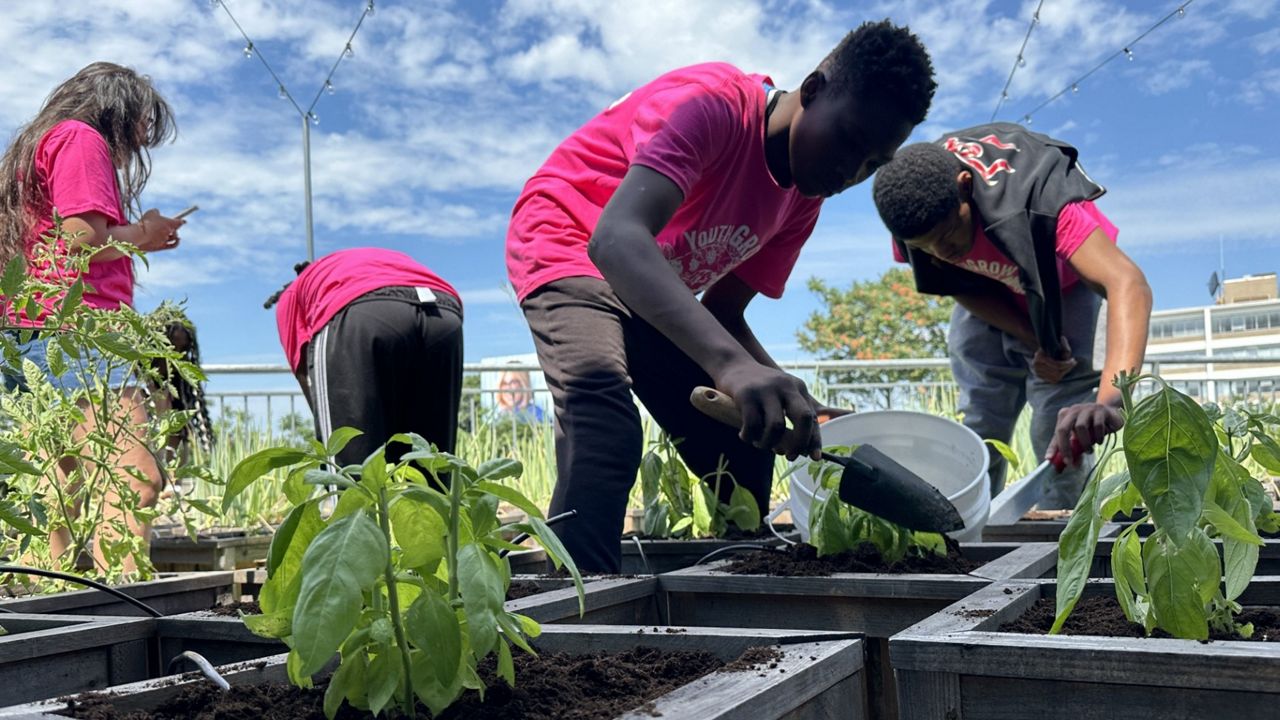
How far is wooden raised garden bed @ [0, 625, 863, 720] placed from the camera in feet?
2.69

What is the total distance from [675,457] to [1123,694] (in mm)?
1758

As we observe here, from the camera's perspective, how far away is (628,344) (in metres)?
2.43

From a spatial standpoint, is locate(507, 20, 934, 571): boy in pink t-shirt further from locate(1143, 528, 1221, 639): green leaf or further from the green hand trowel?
locate(1143, 528, 1221, 639): green leaf

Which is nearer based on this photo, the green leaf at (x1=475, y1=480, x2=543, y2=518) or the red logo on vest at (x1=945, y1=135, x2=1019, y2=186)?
the green leaf at (x1=475, y1=480, x2=543, y2=518)

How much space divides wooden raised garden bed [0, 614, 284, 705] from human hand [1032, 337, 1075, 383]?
2.66 m

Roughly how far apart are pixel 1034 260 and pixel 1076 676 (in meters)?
2.14

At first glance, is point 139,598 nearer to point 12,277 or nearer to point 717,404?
point 12,277

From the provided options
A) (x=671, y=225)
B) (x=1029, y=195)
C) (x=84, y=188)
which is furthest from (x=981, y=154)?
(x=84, y=188)

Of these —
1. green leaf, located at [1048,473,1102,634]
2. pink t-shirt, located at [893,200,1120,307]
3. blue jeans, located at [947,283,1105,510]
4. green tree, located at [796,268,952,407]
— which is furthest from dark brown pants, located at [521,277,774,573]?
green tree, located at [796,268,952,407]

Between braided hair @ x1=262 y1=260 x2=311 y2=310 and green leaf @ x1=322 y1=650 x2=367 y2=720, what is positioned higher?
braided hair @ x1=262 y1=260 x2=311 y2=310

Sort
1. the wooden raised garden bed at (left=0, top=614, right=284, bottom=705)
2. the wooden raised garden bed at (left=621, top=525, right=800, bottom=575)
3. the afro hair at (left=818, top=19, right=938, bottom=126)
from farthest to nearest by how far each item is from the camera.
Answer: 1. the wooden raised garden bed at (left=621, top=525, right=800, bottom=575)
2. the afro hair at (left=818, top=19, right=938, bottom=126)
3. the wooden raised garden bed at (left=0, top=614, right=284, bottom=705)

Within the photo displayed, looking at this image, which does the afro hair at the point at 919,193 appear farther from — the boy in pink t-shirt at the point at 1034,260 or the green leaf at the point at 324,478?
the green leaf at the point at 324,478

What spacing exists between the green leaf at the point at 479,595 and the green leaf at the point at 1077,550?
23.0 inches

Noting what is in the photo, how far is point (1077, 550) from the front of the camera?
1061mm
